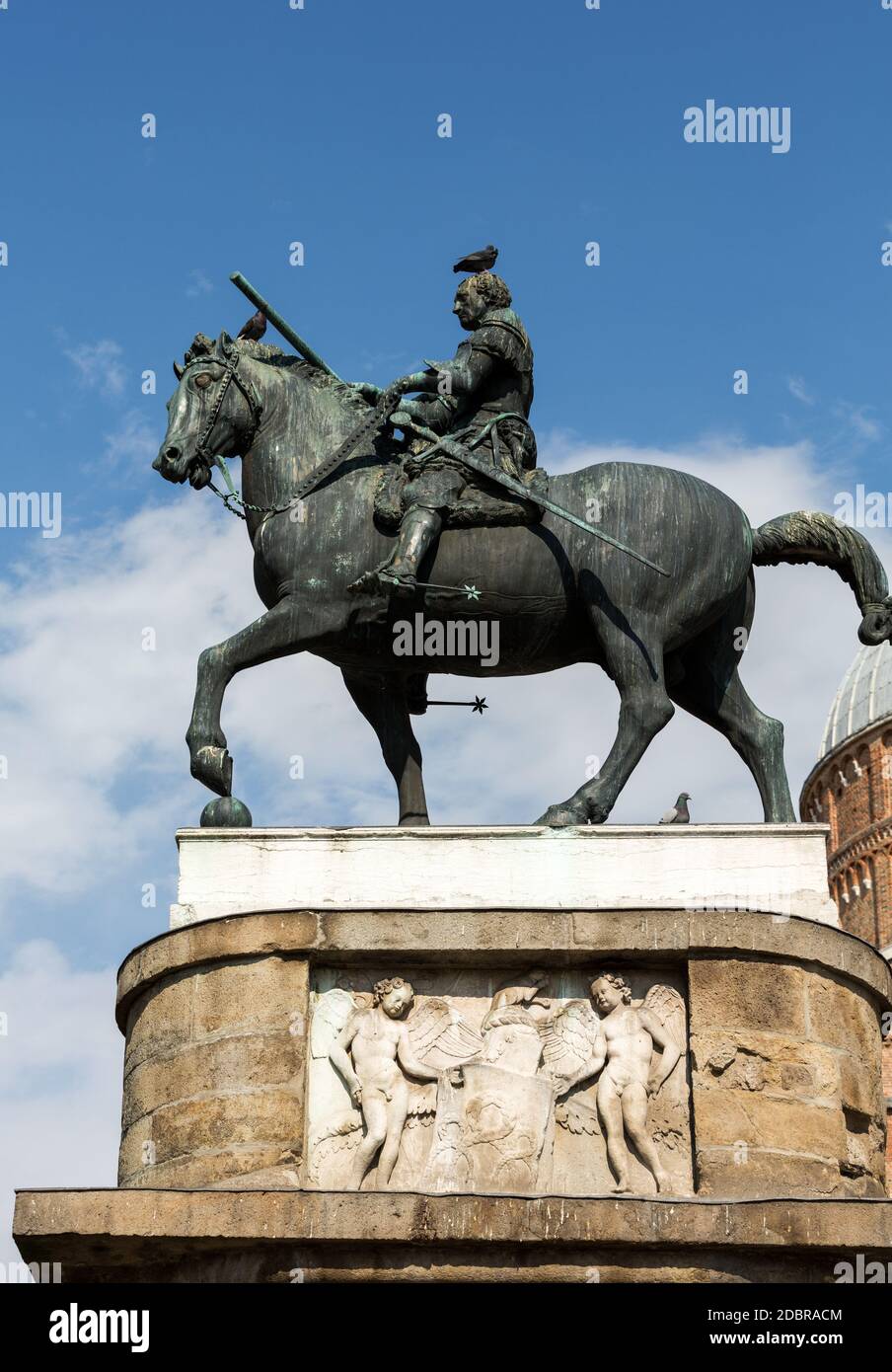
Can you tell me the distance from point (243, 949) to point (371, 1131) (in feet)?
Answer: 4.79

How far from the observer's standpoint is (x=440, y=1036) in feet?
52.6

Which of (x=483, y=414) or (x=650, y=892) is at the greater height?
(x=483, y=414)

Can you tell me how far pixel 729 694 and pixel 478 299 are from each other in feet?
11.4

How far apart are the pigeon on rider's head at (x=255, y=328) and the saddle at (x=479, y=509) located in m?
1.90

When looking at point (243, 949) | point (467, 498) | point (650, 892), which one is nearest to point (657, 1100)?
point (650, 892)

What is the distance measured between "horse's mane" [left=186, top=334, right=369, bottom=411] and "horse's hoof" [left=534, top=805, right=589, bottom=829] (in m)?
3.47

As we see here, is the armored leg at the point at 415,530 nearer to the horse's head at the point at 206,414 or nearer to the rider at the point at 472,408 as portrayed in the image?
the rider at the point at 472,408

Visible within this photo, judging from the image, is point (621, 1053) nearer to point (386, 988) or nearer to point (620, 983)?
point (620, 983)

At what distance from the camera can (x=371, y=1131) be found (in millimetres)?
15719

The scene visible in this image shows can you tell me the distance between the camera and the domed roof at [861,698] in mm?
73188

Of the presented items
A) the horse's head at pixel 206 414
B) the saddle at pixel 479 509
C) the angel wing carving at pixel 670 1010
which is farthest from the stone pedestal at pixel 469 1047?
the horse's head at pixel 206 414

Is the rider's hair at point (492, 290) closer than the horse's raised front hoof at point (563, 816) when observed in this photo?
No

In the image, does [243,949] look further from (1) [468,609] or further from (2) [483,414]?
(2) [483,414]
